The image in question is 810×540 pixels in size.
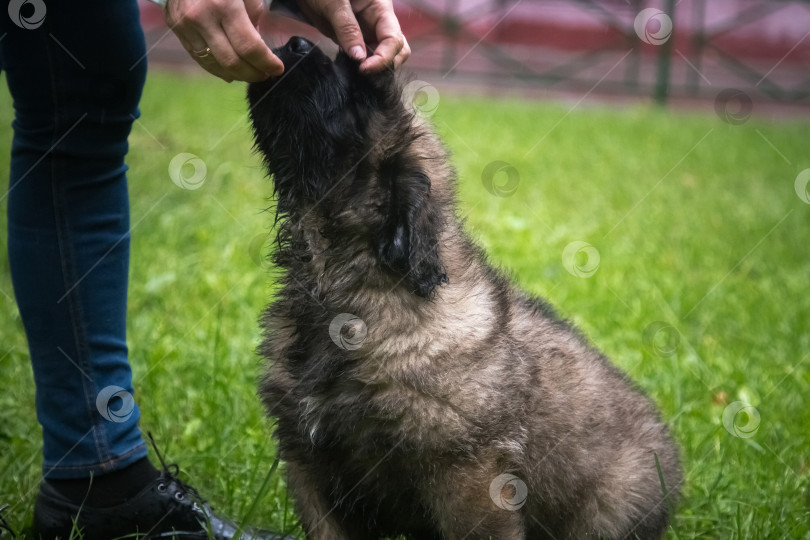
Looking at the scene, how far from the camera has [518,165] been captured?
9.00 m

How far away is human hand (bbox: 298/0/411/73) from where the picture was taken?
84.7 inches

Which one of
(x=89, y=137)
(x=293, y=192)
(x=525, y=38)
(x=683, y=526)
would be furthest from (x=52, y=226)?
(x=525, y=38)

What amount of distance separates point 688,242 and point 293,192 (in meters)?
4.87

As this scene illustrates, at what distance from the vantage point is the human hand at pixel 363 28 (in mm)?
2152

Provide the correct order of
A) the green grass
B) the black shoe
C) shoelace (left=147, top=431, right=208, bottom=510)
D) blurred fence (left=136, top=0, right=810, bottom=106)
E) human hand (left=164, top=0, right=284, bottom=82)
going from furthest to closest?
1. blurred fence (left=136, top=0, right=810, bottom=106)
2. the green grass
3. shoelace (left=147, top=431, right=208, bottom=510)
4. the black shoe
5. human hand (left=164, top=0, right=284, bottom=82)

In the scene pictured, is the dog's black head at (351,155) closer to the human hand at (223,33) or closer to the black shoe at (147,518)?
the human hand at (223,33)

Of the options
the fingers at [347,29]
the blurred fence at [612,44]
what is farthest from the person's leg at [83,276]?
the blurred fence at [612,44]

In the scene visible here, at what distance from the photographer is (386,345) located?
2150mm

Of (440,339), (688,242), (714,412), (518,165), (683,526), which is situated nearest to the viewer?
(440,339)

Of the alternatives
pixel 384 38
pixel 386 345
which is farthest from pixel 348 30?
pixel 386 345

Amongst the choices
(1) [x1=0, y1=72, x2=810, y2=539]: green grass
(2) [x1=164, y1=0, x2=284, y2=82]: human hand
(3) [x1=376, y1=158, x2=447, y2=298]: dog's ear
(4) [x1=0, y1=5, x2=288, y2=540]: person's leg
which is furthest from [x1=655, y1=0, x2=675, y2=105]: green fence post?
(2) [x1=164, y1=0, x2=284, y2=82]: human hand

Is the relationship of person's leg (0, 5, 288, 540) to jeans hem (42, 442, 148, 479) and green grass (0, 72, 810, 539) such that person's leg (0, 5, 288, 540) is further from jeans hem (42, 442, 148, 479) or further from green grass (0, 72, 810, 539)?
green grass (0, 72, 810, 539)

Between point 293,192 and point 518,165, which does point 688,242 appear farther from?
point 293,192

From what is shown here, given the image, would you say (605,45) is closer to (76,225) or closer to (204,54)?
(76,225)
